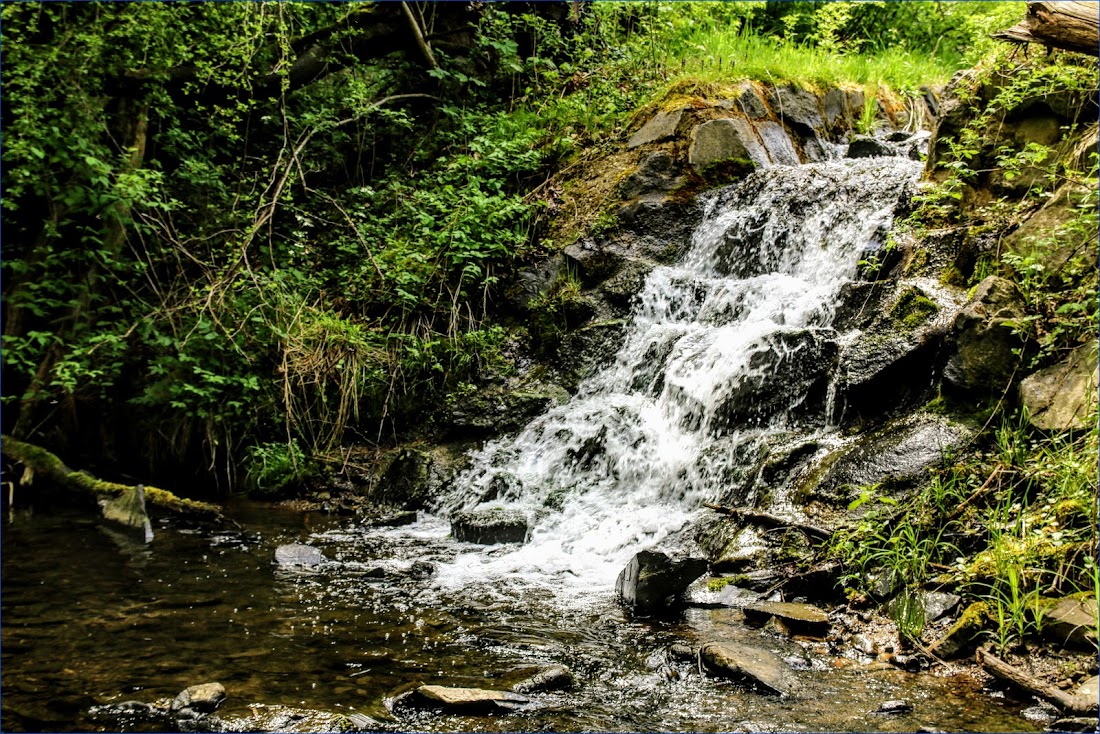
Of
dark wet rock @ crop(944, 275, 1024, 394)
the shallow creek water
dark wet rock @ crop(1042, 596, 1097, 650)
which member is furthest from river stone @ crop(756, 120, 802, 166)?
dark wet rock @ crop(1042, 596, 1097, 650)

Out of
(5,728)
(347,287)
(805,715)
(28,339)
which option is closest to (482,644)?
(805,715)

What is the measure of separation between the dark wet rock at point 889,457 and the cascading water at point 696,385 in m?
0.80

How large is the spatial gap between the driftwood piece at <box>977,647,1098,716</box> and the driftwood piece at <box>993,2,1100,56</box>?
3901 mm

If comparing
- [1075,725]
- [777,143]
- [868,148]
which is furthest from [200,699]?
[868,148]

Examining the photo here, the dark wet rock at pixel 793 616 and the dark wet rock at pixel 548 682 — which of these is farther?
the dark wet rock at pixel 793 616

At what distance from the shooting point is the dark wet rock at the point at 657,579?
4.46 m

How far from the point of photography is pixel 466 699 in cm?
334

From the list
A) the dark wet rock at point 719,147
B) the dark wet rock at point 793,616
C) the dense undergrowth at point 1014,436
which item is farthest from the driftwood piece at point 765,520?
the dark wet rock at point 719,147

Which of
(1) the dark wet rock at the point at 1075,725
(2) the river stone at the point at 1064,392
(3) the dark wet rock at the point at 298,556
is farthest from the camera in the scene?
(3) the dark wet rock at the point at 298,556

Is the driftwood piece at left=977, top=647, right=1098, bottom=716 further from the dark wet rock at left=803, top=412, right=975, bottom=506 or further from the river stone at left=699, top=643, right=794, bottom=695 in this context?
the dark wet rock at left=803, top=412, right=975, bottom=506

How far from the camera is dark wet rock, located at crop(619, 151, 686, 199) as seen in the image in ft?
28.9

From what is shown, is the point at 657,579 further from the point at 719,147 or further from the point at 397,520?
the point at 719,147

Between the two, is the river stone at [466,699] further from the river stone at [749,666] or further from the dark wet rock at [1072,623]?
the dark wet rock at [1072,623]

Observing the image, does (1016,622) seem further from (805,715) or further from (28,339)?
(28,339)
